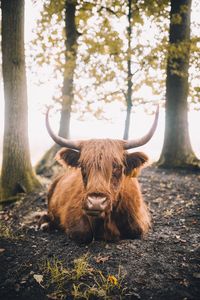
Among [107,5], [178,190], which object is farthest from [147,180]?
[107,5]

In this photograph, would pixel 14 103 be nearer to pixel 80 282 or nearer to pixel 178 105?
pixel 80 282

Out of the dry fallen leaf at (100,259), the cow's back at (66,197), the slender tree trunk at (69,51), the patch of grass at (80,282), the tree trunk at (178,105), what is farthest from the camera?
the slender tree trunk at (69,51)

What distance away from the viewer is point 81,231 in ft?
14.2

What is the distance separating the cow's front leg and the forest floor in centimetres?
10

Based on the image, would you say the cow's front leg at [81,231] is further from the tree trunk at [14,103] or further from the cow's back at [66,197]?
the tree trunk at [14,103]

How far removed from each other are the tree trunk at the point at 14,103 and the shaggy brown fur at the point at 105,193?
2.42 meters

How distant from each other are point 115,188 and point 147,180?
4.76 metres

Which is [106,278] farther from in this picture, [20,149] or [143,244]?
[20,149]

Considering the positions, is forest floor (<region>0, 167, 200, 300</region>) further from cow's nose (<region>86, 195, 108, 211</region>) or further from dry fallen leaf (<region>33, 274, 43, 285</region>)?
cow's nose (<region>86, 195, 108, 211</region>)

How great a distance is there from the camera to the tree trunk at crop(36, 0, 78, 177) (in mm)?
10031

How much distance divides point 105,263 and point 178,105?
7.76 metres

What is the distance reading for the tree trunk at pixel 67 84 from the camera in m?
10.0

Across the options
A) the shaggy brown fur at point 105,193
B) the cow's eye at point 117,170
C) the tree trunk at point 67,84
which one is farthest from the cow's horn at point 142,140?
the tree trunk at point 67,84

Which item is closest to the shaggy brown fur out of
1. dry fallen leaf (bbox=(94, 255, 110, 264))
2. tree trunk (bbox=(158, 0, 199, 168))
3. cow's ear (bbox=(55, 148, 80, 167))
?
cow's ear (bbox=(55, 148, 80, 167))
